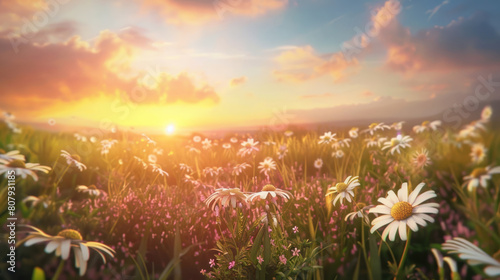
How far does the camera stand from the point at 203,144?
5.97m

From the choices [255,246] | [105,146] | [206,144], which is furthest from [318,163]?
[255,246]

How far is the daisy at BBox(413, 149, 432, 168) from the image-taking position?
10.1ft

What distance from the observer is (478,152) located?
2.56 m

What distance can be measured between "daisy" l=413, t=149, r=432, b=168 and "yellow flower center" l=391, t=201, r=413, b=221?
112 centimetres

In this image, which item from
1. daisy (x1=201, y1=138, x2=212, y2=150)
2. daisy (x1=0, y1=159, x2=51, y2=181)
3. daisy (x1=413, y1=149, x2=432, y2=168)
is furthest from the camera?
daisy (x1=201, y1=138, x2=212, y2=150)

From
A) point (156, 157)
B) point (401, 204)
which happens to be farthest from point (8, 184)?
point (401, 204)

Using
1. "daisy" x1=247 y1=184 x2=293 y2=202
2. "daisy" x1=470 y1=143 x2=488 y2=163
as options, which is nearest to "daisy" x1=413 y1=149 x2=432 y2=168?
"daisy" x1=470 y1=143 x2=488 y2=163

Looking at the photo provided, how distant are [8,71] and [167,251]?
2.16 m

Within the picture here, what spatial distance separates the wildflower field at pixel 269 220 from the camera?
2176mm

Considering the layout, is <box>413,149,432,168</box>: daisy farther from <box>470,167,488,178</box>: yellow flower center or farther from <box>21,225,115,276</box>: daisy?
<box>21,225,115,276</box>: daisy

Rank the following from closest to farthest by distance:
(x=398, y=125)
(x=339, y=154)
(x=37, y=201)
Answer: (x=37, y=201) < (x=398, y=125) < (x=339, y=154)

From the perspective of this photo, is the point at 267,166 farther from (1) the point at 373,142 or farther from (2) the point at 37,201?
(2) the point at 37,201

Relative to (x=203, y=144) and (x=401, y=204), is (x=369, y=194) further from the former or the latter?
(x=203, y=144)

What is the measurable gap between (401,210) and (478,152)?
95cm
